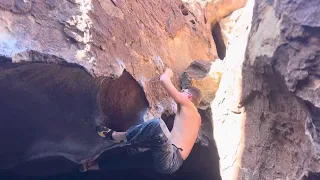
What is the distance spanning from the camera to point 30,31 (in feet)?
7.29

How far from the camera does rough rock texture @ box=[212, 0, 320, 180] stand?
1785mm

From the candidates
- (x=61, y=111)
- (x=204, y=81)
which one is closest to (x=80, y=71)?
(x=61, y=111)

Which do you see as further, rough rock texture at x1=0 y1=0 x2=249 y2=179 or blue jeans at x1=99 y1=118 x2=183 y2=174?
blue jeans at x1=99 y1=118 x2=183 y2=174

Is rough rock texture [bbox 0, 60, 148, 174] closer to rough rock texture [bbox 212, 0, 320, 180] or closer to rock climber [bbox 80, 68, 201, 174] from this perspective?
rock climber [bbox 80, 68, 201, 174]

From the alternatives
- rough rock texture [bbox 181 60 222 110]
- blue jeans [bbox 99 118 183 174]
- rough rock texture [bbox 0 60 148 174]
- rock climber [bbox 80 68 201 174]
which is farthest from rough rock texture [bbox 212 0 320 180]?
rough rock texture [bbox 0 60 148 174]

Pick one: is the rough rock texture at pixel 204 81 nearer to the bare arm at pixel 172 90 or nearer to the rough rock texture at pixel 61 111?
the bare arm at pixel 172 90

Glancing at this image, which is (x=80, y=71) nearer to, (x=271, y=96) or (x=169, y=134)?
(x=169, y=134)

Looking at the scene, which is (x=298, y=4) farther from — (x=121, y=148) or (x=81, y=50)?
(x=121, y=148)

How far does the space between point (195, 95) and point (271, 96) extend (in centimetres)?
70

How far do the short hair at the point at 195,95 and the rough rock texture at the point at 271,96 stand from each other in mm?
130

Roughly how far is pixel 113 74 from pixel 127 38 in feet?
1.16

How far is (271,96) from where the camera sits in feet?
7.34

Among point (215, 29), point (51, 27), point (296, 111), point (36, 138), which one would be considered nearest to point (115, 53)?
point (51, 27)

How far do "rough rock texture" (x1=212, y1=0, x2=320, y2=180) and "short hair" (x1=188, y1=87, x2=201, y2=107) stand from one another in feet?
0.43
